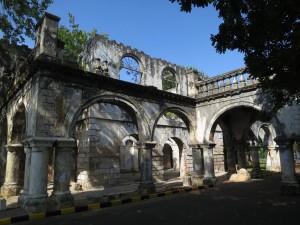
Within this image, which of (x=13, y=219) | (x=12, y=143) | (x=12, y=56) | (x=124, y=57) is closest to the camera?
(x=13, y=219)

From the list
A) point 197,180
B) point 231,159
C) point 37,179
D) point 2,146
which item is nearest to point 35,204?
point 37,179

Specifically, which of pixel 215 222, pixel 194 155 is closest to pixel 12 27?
pixel 194 155

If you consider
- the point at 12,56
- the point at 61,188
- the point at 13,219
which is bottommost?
the point at 13,219

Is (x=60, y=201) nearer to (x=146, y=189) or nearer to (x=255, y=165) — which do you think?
(x=146, y=189)

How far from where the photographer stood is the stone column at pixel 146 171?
10.6 meters

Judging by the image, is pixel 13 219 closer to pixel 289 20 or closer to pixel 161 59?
pixel 289 20

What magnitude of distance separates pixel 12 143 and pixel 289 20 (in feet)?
38.9

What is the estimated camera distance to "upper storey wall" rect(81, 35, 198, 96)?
49.5 ft

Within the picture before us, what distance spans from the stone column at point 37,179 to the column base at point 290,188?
28.4 feet

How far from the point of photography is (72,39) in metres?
21.0

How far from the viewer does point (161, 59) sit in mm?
17969

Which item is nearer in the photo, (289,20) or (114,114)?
(289,20)

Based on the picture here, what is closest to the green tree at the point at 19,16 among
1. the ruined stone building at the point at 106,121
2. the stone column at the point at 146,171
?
the ruined stone building at the point at 106,121

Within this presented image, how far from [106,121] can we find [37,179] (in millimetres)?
7124
